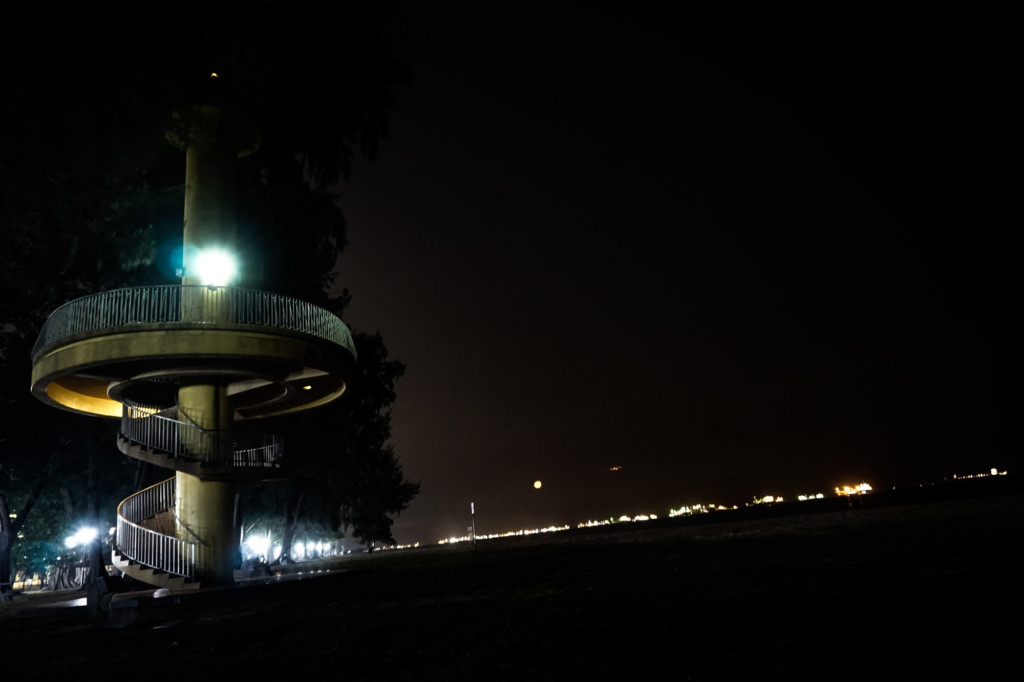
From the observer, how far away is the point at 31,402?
31.1 meters

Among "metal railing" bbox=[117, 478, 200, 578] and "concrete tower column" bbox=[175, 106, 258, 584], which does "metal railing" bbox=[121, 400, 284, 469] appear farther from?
"metal railing" bbox=[117, 478, 200, 578]

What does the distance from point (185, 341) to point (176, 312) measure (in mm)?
1767

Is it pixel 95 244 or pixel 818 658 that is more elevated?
pixel 95 244

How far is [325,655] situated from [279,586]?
16777 millimetres

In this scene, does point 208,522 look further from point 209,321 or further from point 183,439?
point 209,321

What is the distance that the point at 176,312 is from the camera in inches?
868

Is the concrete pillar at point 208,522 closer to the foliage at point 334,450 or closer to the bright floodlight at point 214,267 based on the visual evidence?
the foliage at point 334,450

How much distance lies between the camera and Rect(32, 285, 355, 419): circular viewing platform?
20.7m

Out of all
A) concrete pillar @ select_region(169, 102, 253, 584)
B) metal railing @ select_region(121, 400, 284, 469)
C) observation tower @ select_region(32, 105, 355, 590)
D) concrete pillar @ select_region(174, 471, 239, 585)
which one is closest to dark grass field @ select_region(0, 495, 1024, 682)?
concrete pillar @ select_region(174, 471, 239, 585)

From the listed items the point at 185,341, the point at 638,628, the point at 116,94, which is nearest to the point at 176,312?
the point at 185,341

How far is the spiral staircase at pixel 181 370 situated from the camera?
2086cm

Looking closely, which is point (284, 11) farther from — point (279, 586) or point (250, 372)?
point (279, 586)

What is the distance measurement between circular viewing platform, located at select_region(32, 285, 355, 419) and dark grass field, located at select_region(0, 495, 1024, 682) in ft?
23.2

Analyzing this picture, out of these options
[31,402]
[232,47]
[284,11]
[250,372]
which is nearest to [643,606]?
[232,47]
